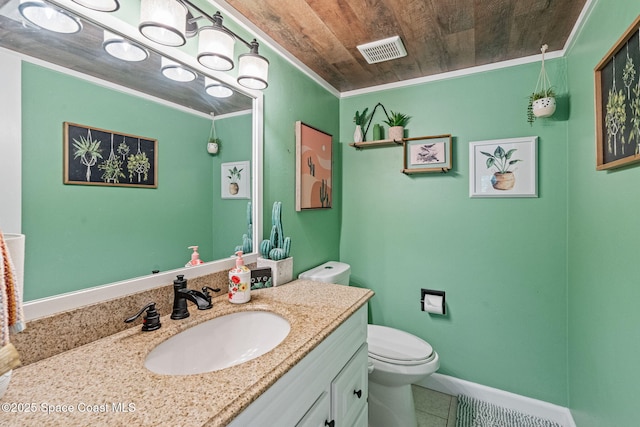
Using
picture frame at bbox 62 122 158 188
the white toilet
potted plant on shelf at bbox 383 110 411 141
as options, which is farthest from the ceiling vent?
the white toilet

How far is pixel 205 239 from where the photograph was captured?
4.03ft

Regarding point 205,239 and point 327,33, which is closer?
point 205,239

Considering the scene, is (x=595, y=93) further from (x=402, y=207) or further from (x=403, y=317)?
(x=403, y=317)

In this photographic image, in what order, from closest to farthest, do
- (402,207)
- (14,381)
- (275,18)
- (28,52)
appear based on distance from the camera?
1. (14,381)
2. (28,52)
3. (275,18)
4. (402,207)

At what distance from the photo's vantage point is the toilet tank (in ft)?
5.67

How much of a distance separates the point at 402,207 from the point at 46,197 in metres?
1.89

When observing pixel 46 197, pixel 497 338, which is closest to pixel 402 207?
pixel 497 338

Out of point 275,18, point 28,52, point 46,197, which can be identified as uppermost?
point 275,18

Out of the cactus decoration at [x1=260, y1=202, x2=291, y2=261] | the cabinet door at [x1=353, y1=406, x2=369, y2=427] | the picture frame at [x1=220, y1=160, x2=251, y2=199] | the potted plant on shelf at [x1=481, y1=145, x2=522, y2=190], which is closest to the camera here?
the cabinet door at [x1=353, y1=406, x2=369, y2=427]

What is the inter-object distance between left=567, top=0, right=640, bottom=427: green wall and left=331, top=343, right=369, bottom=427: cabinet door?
0.90 m

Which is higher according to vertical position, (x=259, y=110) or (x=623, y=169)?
(x=259, y=110)

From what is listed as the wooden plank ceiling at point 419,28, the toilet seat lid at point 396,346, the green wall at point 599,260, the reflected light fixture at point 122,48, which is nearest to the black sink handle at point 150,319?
the reflected light fixture at point 122,48

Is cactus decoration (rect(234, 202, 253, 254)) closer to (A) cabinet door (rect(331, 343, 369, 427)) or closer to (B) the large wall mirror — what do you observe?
(B) the large wall mirror

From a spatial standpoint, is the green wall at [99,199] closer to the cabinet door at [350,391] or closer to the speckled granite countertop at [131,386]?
the speckled granite countertop at [131,386]
